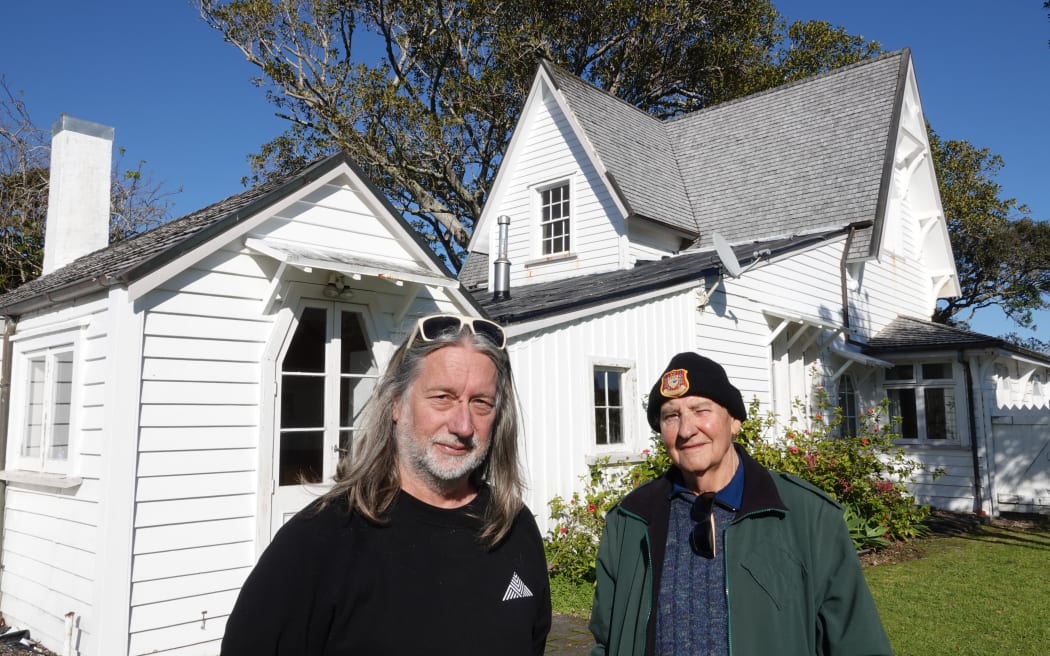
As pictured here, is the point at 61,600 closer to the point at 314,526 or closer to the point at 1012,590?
the point at 314,526

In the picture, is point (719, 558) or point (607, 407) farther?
point (607, 407)

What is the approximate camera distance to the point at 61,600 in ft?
21.6

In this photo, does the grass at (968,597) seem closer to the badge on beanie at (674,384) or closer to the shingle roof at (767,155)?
the badge on beanie at (674,384)

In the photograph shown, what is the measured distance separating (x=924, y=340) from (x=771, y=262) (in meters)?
4.71

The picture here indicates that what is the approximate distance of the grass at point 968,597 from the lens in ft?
21.6

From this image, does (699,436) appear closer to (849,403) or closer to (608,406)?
(608,406)

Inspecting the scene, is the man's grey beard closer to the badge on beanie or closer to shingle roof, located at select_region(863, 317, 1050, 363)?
the badge on beanie

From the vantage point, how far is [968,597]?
825cm

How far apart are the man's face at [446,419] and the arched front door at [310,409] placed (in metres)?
4.72

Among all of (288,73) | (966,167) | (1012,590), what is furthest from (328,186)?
(966,167)

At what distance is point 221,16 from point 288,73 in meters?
2.55

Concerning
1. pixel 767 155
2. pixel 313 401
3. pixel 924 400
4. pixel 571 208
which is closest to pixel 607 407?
pixel 313 401

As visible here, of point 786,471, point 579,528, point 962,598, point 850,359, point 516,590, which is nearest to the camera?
point 516,590

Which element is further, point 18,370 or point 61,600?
point 18,370
